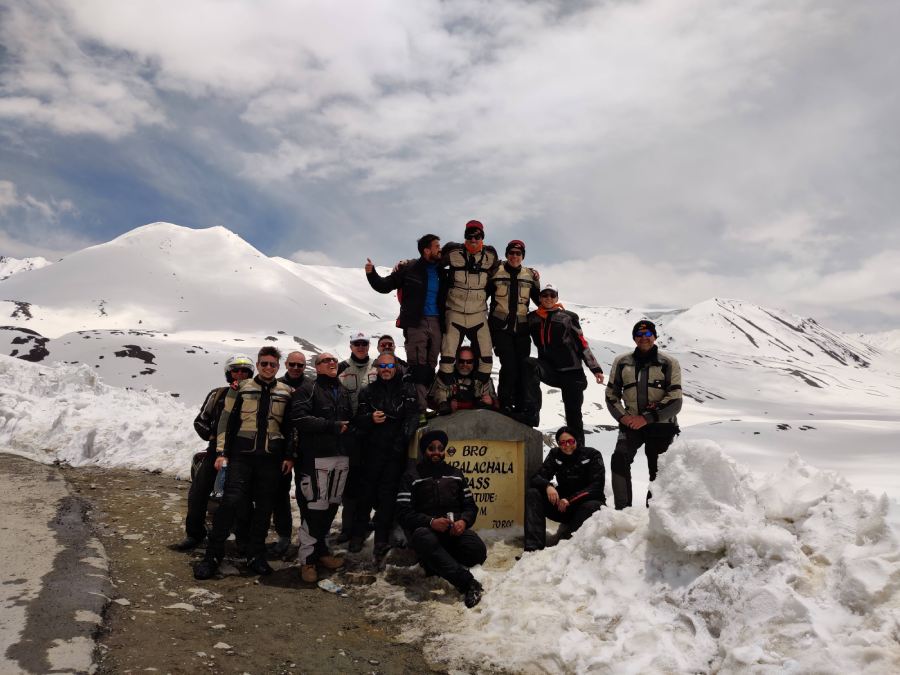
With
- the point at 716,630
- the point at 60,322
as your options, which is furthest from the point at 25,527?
the point at 60,322

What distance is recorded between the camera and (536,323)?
8.48m

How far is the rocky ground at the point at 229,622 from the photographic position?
4496 mm

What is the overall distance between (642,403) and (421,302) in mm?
3357

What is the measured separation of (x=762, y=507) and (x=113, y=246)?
8072 inches

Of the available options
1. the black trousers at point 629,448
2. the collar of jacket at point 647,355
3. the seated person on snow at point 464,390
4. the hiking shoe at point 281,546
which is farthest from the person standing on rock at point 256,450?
the collar of jacket at point 647,355

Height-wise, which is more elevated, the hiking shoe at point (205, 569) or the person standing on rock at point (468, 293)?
the person standing on rock at point (468, 293)

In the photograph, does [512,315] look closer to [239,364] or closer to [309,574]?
[239,364]

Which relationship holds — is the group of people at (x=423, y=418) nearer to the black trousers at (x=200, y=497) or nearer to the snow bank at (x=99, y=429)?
the black trousers at (x=200, y=497)

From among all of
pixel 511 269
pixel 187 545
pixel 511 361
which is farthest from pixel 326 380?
pixel 511 269

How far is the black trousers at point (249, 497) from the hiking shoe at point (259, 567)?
10 centimetres

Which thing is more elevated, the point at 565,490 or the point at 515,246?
the point at 515,246

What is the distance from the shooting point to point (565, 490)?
735 centimetres

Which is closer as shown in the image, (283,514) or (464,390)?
(283,514)

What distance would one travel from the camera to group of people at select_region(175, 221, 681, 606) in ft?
22.2
